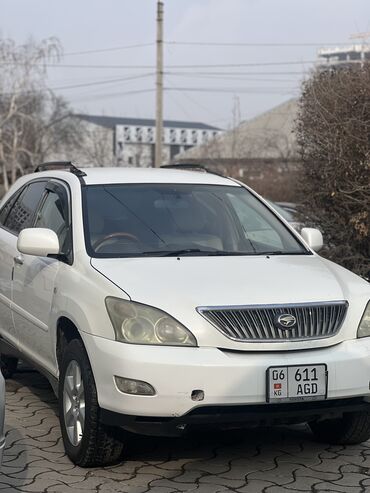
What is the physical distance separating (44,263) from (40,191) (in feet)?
3.27

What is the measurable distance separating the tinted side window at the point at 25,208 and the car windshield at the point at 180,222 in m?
0.78

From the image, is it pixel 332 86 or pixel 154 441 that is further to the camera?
pixel 332 86

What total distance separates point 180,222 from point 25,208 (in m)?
1.49

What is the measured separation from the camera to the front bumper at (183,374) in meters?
3.73

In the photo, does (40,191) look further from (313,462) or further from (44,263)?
(313,462)

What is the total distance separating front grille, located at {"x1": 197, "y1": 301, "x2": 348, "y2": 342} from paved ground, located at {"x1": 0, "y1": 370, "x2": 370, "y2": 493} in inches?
31.7

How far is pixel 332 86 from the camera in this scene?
8242mm

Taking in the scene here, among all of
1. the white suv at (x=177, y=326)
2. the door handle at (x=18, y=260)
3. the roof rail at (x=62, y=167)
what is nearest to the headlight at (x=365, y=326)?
the white suv at (x=177, y=326)

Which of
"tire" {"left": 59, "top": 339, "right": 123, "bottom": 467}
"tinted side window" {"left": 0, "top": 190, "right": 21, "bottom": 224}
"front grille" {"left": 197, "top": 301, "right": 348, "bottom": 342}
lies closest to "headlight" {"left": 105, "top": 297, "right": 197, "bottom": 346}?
"front grille" {"left": 197, "top": 301, "right": 348, "bottom": 342}

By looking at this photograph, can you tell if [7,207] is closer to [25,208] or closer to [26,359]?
[25,208]

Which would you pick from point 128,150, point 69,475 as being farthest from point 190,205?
point 128,150

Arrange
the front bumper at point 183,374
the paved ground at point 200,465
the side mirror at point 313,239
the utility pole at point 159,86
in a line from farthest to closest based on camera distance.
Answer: the utility pole at point 159,86
the side mirror at point 313,239
the paved ground at point 200,465
the front bumper at point 183,374

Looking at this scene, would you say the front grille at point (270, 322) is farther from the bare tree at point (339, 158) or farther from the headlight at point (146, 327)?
the bare tree at point (339, 158)

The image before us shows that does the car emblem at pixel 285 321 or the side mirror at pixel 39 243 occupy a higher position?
the side mirror at pixel 39 243
